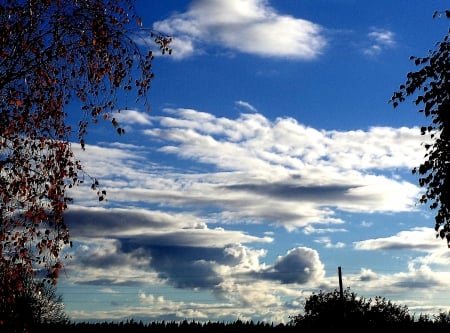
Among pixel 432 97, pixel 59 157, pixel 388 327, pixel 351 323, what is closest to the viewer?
pixel 59 157

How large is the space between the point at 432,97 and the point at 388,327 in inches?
832

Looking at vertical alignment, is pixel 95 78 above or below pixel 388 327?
above

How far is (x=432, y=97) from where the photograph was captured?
2309cm

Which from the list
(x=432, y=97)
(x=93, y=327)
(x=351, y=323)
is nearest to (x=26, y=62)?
(x=432, y=97)

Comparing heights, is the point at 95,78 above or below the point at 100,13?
below

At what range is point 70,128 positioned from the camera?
15406mm

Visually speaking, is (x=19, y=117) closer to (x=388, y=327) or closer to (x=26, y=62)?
(x=26, y=62)

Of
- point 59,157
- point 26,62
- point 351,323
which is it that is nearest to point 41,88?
point 26,62

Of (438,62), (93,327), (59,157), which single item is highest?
(438,62)

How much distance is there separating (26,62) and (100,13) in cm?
191

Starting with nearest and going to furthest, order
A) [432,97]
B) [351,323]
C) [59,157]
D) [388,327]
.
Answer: [59,157] → [432,97] → [388,327] → [351,323]

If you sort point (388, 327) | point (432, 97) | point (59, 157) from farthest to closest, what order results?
point (388, 327)
point (432, 97)
point (59, 157)

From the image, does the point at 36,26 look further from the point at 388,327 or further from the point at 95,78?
the point at 388,327

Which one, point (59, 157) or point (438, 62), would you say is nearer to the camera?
point (59, 157)
